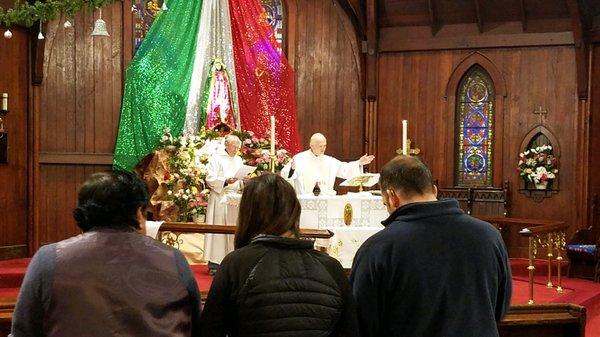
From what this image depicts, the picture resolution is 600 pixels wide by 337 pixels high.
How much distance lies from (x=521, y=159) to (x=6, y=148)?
6.82 m

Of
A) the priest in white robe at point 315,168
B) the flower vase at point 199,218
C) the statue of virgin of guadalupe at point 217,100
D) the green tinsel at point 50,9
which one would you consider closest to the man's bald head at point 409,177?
the green tinsel at point 50,9

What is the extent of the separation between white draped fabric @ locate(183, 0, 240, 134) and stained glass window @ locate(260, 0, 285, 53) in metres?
0.78

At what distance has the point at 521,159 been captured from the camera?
35.0ft

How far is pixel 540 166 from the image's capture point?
34.6 ft

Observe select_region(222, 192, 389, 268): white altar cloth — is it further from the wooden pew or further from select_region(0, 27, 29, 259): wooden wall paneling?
the wooden pew

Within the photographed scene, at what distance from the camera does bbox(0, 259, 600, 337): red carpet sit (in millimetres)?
7734

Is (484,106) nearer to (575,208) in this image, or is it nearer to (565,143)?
(565,143)

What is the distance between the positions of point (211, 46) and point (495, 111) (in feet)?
13.6

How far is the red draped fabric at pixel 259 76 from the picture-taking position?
36.0 feet

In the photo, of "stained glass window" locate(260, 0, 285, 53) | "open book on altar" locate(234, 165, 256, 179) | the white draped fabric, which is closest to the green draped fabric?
the white draped fabric

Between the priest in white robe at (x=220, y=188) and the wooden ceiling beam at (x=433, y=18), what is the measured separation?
3.74m

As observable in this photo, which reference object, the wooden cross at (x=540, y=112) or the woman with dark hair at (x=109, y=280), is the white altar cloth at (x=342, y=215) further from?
the woman with dark hair at (x=109, y=280)

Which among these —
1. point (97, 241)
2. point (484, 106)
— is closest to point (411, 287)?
point (97, 241)

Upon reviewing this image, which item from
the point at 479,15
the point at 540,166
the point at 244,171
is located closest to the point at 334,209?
the point at 244,171
